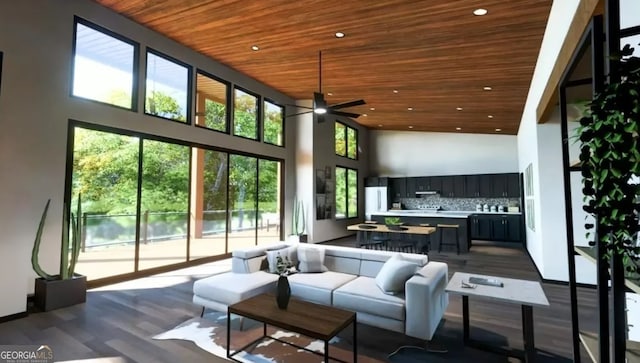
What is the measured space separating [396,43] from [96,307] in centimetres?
553

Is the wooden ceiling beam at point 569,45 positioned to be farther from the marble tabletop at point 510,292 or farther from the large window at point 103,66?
the large window at point 103,66

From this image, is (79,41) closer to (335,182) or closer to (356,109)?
(356,109)

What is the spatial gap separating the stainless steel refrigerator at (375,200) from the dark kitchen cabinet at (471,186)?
269cm

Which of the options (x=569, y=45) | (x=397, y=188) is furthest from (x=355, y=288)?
(x=397, y=188)

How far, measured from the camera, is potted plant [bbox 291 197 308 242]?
884 centimetres

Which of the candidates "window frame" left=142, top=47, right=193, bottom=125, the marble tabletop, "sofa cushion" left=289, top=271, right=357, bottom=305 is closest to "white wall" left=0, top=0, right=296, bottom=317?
"window frame" left=142, top=47, right=193, bottom=125

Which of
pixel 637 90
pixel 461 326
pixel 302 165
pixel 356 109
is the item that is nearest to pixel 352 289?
pixel 461 326

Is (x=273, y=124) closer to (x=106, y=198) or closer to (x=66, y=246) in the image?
(x=106, y=198)

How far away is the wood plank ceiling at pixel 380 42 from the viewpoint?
4.01m

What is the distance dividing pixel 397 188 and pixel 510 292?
9.15 m

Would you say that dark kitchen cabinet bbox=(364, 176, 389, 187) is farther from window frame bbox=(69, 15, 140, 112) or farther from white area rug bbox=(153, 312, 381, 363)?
white area rug bbox=(153, 312, 381, 363)

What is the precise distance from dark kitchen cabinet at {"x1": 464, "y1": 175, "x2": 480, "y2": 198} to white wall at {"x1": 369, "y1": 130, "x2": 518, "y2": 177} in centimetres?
32

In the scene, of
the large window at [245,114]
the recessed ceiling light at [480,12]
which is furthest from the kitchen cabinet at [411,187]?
the recessed ceiling light at [480,12]

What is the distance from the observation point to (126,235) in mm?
5359
